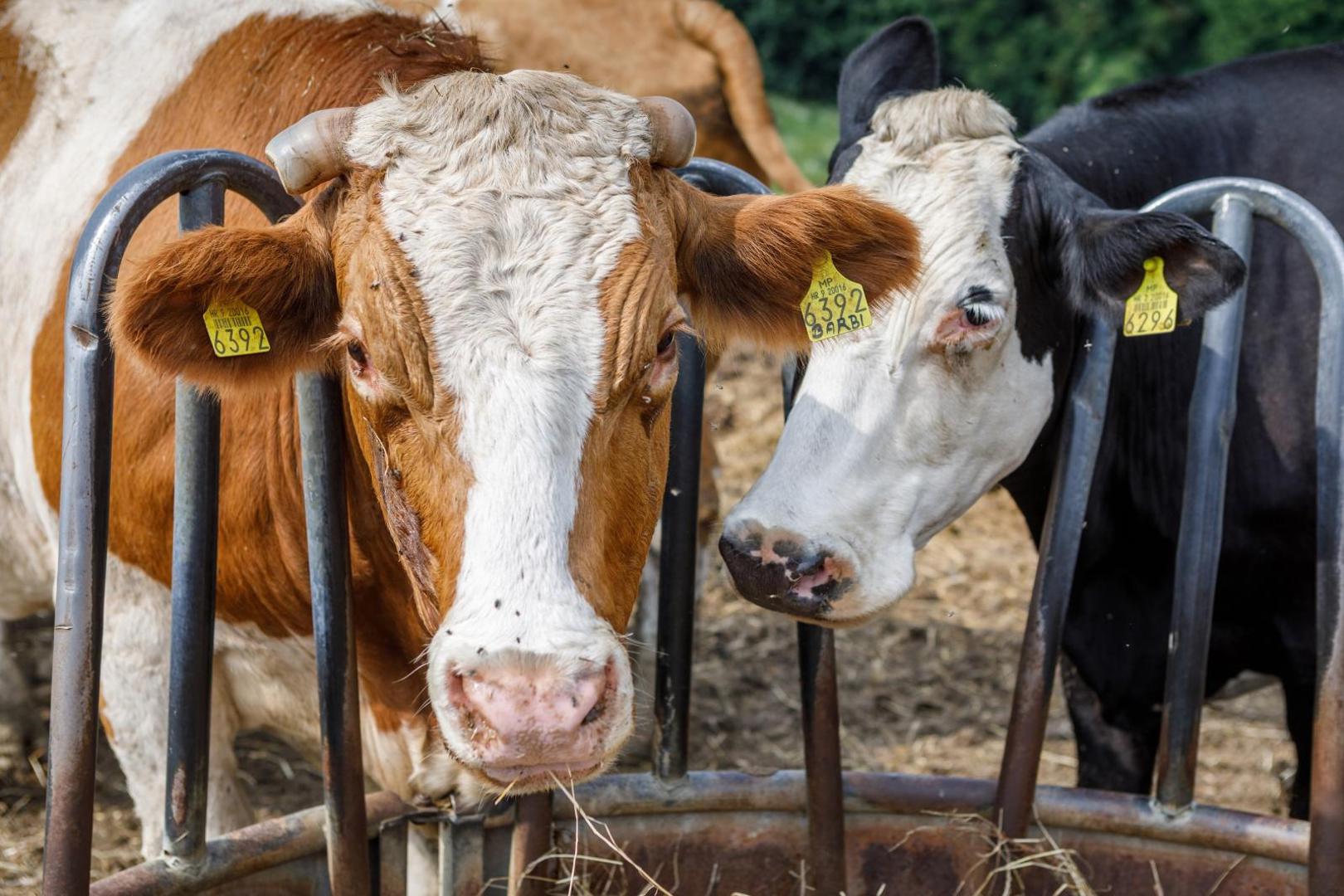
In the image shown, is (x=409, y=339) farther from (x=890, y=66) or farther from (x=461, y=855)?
(x=890, y=66)

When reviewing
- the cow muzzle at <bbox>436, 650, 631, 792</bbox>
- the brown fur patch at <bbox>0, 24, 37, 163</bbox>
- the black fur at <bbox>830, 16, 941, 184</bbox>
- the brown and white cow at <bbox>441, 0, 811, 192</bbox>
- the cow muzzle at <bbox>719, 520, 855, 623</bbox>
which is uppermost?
the brown and white cow at <bbox>441, 0, 811, 192</bbox>

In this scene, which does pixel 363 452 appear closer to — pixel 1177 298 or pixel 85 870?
pixel 85 870

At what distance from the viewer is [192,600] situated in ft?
7.37

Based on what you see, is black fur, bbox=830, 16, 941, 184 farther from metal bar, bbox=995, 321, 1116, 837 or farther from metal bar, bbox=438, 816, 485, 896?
metal bar, bbox=438, 816, 485, 896

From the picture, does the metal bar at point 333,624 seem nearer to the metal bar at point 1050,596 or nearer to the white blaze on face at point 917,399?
the white blaze on face at point 917,399

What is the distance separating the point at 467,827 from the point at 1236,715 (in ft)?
10.7

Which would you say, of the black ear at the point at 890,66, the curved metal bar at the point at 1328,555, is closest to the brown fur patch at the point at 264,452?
the black ear at the point at 890,66

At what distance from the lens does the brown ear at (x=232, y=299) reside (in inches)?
81.9

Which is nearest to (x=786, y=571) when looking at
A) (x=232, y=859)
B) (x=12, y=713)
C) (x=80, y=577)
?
(x=232, y=859)

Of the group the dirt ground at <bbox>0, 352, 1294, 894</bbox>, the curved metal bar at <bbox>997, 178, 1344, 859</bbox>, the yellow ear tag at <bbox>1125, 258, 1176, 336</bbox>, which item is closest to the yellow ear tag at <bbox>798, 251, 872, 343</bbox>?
the curved metal bar at <bbox>997, 178, 1344, 859</bbox>

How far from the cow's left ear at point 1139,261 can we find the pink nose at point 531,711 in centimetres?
148

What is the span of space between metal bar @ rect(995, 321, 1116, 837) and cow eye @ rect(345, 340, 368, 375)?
128 cm

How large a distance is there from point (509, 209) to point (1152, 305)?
139cm

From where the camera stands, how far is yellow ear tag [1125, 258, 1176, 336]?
276cm
